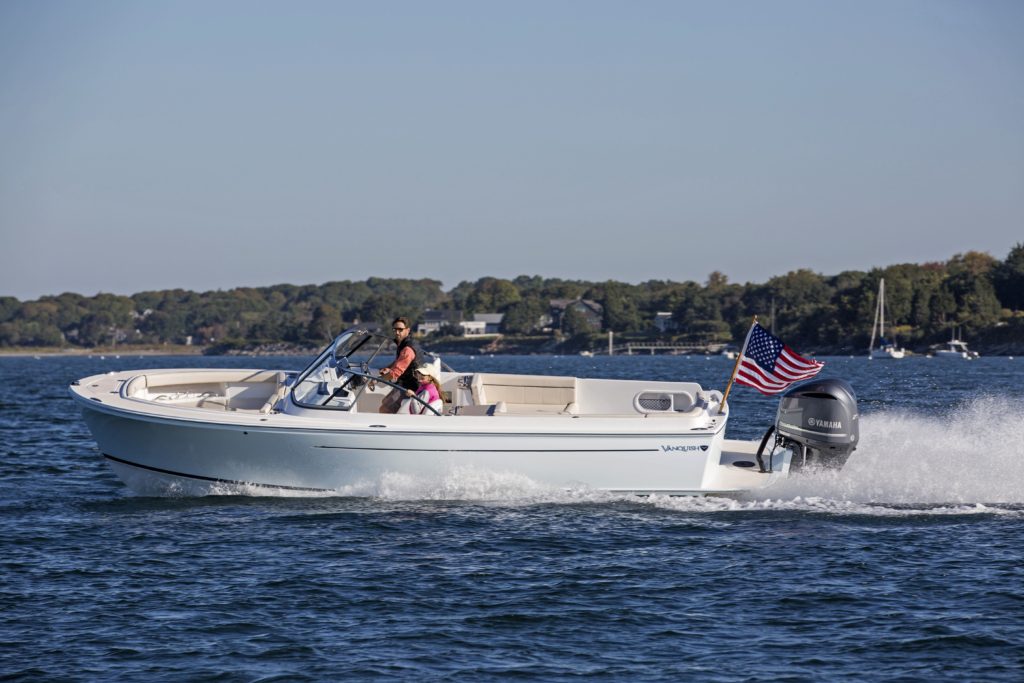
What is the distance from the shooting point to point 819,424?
45.9 ft

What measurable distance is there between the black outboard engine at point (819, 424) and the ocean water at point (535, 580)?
1.05 feet

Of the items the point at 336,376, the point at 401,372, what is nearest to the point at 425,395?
the point at 401,372

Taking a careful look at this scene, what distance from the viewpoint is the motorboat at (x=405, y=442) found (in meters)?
13.8

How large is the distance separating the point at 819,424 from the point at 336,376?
572cm

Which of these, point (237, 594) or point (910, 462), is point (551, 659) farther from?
point (910, 462)

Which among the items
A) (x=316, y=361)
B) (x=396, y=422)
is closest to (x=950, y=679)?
(x=396, y=422)

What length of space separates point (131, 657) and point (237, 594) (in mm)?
1737

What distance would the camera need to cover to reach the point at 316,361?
1477 centimetres

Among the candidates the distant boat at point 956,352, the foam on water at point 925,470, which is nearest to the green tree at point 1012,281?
the distant boat at point 956,352

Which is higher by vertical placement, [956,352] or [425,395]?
[425,395]

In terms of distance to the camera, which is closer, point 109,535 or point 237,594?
point 237,594

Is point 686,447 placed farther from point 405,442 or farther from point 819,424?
point 405,442

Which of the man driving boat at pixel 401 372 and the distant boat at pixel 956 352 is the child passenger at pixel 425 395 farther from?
the distant boat at pixel 956 352

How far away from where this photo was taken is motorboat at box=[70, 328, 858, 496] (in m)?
13.8
